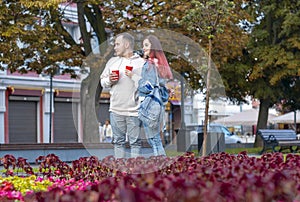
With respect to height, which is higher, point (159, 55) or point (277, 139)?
point (159, 55)

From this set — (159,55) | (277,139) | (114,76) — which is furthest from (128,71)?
(277,139)

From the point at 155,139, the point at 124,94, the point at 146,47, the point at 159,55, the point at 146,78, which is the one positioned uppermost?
the point at 146,47

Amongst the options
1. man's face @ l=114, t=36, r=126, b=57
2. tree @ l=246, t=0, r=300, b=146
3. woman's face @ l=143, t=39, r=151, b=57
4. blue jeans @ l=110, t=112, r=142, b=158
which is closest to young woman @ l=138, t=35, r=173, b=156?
woman's face @ l=143, t=39, r=151, b=57

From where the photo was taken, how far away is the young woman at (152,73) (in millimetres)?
9211

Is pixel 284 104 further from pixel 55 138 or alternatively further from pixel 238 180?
pixel 238 180

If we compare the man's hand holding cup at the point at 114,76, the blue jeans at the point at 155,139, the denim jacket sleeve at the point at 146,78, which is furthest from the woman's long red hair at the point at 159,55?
the blue jeans at the point at 155,139

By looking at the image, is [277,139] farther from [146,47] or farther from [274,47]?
[146,47]

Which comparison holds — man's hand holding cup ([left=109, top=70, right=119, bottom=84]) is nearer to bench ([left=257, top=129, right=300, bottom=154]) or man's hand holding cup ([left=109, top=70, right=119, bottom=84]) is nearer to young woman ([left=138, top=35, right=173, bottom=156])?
young woman ([left=138, top=35, right=173, bottom=156])

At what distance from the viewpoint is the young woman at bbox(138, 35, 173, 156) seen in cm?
921

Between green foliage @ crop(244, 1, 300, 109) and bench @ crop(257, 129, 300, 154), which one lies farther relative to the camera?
green foliage @ crop(244, 1, 300, 109)

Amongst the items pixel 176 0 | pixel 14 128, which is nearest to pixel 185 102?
pixel 176 0

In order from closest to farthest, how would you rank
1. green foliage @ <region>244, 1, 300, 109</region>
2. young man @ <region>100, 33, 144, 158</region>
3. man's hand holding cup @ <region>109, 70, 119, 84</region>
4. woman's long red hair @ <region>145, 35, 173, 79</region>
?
man's hand holding cup @ <region>109, 70, 119, 84</region>, young man @ <region>100, 33, 144, 158</region>, woman's long red hair @ <region>145, 35, 173, 79</region>, green foliage @ <region>244, 1, 300, 109</region>

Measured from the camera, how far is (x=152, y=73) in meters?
9.33

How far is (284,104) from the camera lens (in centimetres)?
3309
